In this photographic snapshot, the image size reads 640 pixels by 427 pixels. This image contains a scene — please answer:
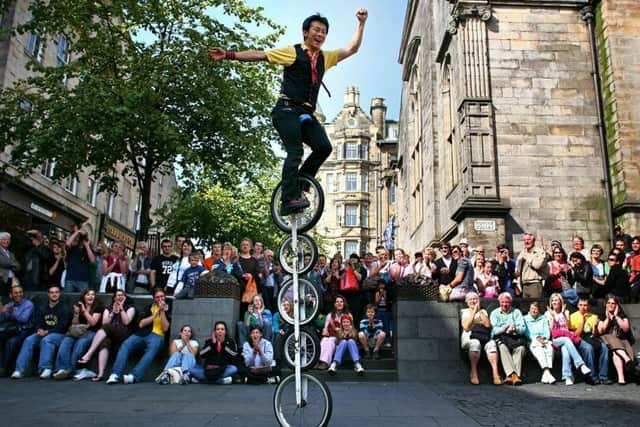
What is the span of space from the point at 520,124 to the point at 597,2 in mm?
5403

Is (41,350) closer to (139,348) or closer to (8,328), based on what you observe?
(8,328)

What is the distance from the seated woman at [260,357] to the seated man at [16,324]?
178 inches

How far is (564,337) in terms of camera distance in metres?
9.97

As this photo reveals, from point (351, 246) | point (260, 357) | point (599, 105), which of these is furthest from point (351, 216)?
point (260, 357)

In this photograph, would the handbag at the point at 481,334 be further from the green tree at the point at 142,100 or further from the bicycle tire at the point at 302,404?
the green tree at the point at 142,100

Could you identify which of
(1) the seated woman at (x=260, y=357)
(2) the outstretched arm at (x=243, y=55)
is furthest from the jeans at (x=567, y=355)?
(2) the outstretched arm at (x=243, y=55)

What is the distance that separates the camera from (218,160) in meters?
18.7

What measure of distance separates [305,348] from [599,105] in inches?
656

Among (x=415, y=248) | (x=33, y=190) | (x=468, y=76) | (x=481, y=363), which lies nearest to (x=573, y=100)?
(x=468, y=76)

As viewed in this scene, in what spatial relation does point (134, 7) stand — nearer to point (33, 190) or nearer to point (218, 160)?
point (218, 160)

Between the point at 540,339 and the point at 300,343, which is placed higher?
the point at 300,343

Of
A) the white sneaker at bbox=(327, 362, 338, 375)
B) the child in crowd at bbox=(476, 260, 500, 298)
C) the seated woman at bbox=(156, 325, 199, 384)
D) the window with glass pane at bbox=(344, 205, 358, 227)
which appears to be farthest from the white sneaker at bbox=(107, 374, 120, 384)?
the window with glass pane at bbox=(344, 205, 358, 227)

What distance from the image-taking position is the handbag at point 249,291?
11.2 metres

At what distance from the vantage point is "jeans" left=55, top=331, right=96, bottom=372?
10062 mm
